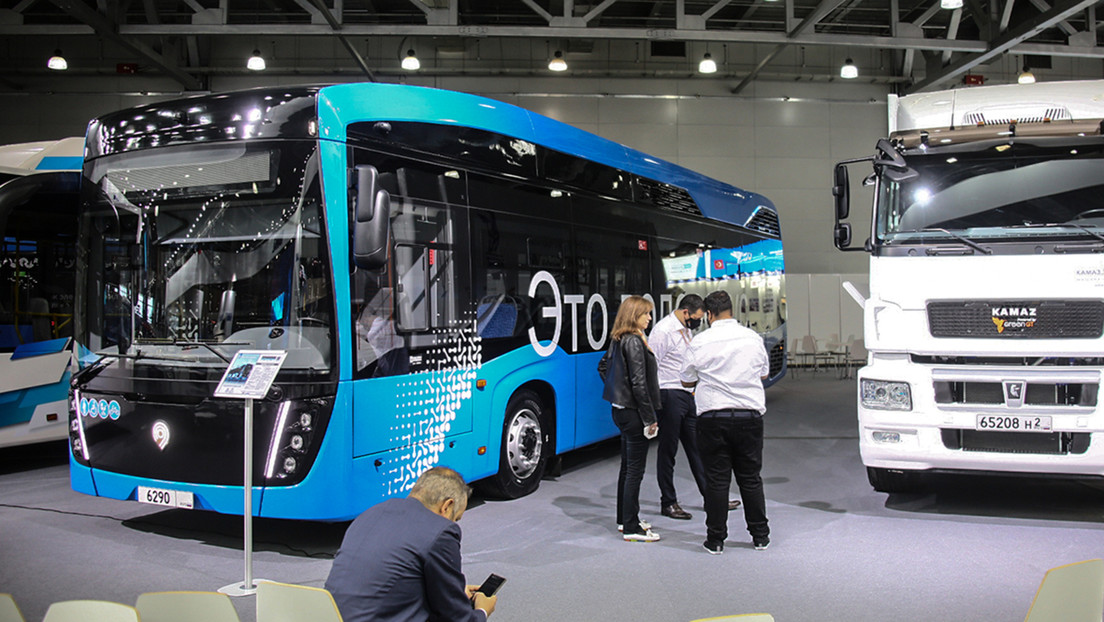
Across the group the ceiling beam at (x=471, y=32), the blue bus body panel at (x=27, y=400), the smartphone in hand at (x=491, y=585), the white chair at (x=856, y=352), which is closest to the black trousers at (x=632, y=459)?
the smartphone in hand at (x=491, y=585)

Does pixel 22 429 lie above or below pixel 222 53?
below

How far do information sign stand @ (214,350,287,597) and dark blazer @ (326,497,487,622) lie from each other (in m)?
2.18

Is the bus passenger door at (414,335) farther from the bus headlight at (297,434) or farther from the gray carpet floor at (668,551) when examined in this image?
the gray carpet floor at (668,551)

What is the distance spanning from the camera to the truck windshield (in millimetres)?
6430

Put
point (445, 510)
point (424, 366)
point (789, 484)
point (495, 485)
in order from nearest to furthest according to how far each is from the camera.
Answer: point (445, 510), point (424, 366), point (495, 485), point (789, 484)

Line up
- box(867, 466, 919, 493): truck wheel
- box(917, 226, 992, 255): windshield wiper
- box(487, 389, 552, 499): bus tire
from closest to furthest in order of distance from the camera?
1. box(917, 226, 992, 255): windshield wiper
2. box(487, 389, 552, 499): bus tire
3. box(867, 466, 919, 493): truck wheel

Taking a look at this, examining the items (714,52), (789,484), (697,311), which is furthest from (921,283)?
(714,52)

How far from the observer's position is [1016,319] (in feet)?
20.4

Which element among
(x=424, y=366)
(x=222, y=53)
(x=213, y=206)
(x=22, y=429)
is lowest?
(x=22, y=429)

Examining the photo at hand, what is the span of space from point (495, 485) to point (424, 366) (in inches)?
64.7

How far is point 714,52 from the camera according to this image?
2036 centimetres

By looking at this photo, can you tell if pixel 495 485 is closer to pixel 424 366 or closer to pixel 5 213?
pixel 424 366

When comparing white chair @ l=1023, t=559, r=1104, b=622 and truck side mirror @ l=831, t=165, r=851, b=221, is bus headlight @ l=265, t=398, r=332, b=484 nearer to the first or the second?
white chair @ l=1023, t=559, r=1104, b=622

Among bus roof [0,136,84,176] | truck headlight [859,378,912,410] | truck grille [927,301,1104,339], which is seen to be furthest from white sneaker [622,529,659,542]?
bus roof [0,136,84,176]
